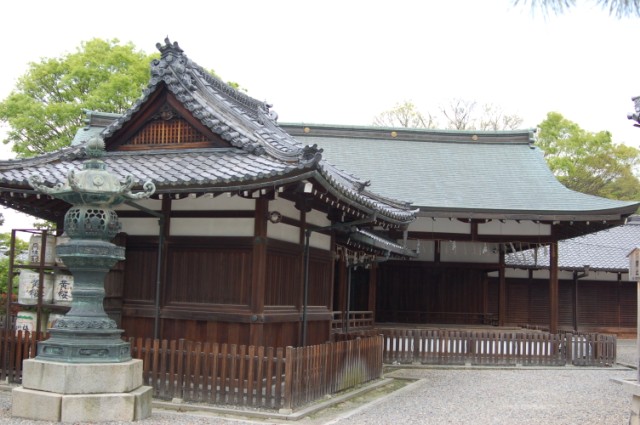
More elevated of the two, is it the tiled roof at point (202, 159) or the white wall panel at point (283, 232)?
the tiled roof at point (202, 159)

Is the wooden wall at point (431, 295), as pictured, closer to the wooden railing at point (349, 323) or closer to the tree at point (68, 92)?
the wooden railing at point (349, 323)

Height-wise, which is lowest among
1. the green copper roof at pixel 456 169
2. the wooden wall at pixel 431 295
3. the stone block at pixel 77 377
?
the stone block at pixel 77 377

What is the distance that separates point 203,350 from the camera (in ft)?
33.7

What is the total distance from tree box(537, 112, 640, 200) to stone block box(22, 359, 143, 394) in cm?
3653

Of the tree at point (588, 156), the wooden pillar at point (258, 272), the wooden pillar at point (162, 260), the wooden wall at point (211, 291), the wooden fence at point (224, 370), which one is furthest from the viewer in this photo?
the tree at point (588, 156)

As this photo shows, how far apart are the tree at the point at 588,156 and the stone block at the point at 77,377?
36532mm

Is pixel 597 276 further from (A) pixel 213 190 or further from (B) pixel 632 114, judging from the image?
(A) pixel 213 190

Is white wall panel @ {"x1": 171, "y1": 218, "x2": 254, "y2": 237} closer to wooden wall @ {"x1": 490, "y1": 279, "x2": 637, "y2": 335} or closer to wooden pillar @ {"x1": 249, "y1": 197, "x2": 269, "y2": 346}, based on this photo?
wooden pillar @ {"x1": 249, "y1": 197, "x2": 269, "y2": 346}

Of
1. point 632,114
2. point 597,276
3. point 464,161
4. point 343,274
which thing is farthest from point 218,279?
point 597,276

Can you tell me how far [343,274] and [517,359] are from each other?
17.8 feet

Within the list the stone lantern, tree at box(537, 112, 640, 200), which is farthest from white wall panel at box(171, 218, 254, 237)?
tree at box(537, 112, 640, 200)

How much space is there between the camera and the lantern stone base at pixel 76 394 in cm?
822

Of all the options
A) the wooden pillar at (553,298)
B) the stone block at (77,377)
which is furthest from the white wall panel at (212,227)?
the wooden pillar at (553,298)

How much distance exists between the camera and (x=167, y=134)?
12.1 meters
